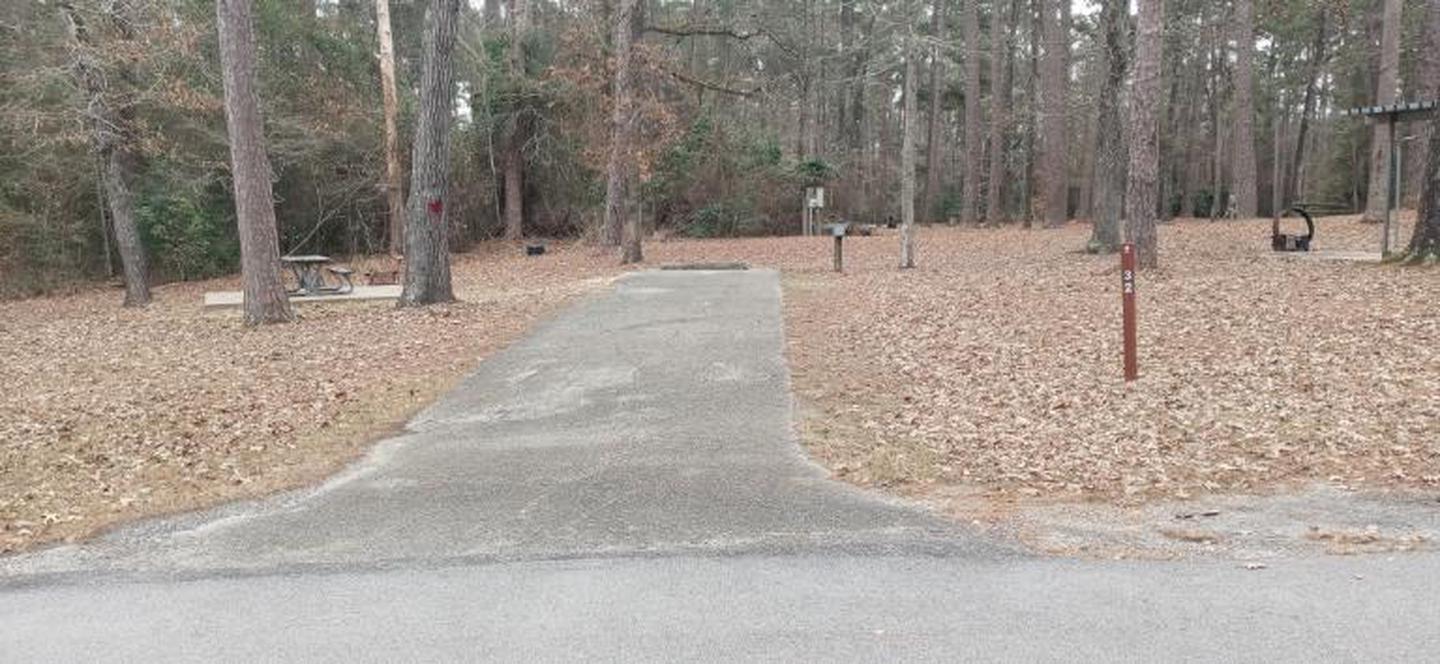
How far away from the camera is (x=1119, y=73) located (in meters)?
18.3

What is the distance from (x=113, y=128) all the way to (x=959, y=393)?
16238 millimetres

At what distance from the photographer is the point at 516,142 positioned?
30.3 m

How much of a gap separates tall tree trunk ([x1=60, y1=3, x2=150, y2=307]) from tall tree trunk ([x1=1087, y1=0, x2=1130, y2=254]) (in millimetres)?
16339

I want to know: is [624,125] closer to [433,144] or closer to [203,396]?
[433,144]

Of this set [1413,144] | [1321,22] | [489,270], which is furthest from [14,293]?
[1321,22]

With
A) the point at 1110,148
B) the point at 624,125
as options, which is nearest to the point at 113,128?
the point at 624,125

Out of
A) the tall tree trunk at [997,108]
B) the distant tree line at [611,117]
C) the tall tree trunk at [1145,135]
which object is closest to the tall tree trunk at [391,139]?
the distant tree line at [611,117]

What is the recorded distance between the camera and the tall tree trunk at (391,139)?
23.8 metres

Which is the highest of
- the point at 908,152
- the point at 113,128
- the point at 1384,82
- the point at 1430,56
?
the point at 1430,56

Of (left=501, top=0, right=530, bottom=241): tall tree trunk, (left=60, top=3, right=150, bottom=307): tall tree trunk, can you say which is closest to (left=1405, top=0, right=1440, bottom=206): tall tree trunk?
(left=501, top=0, right=530, bottom=241): tall tree trunk

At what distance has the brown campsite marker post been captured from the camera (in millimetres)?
7641

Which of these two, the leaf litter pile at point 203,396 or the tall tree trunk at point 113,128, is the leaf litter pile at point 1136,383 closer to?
the leaf litter pile at point 203,396

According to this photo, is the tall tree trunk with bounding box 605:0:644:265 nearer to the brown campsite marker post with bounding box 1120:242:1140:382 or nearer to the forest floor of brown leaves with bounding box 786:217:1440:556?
the forest floor of brown leaves with bounding box 786:217:1440:556

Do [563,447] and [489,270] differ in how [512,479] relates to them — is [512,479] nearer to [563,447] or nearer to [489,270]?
[563,447]
